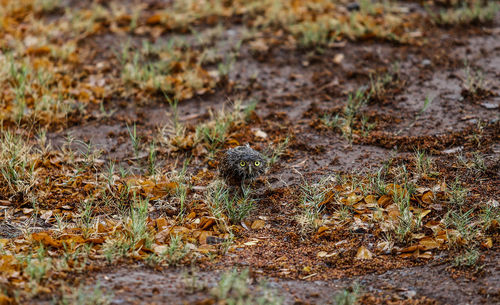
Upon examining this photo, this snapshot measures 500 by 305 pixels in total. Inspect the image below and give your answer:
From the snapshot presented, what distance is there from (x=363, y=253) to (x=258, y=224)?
0.76 metres

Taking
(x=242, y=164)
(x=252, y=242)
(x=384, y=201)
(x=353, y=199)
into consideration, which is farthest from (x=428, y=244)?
(x=242, y=164)

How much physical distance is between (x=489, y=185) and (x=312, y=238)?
4.54 feet

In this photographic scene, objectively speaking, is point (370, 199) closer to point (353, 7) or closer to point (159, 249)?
point (159, 249)

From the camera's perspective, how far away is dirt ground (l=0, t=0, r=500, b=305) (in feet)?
8.87

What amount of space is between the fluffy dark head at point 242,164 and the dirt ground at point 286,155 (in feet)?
0.64

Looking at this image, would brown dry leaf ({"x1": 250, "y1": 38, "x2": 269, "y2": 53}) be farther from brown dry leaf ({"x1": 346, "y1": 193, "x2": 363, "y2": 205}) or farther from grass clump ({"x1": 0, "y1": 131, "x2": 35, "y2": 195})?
grass clump ({"x1": 0, "y1": 131, "x2": 35, "y2": 195})

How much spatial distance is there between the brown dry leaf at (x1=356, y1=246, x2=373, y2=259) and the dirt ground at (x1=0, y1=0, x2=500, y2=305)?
2cm

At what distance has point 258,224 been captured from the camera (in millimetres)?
3426

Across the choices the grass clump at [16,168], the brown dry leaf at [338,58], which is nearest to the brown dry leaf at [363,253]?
the grass clump at [16,168]

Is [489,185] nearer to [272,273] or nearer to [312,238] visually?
[312,238]

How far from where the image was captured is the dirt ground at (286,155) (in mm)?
2705

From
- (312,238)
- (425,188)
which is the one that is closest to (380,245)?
(312,238)

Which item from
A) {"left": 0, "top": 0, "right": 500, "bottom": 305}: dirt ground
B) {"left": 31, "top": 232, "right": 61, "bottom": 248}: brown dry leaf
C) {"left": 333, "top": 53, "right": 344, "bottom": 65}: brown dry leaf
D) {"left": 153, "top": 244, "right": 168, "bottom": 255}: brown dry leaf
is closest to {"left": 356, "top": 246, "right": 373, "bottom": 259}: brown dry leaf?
{"left": 0, "top": 0, "right": 500, "bottom": 305}: dirt ground

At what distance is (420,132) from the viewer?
14.3ft
